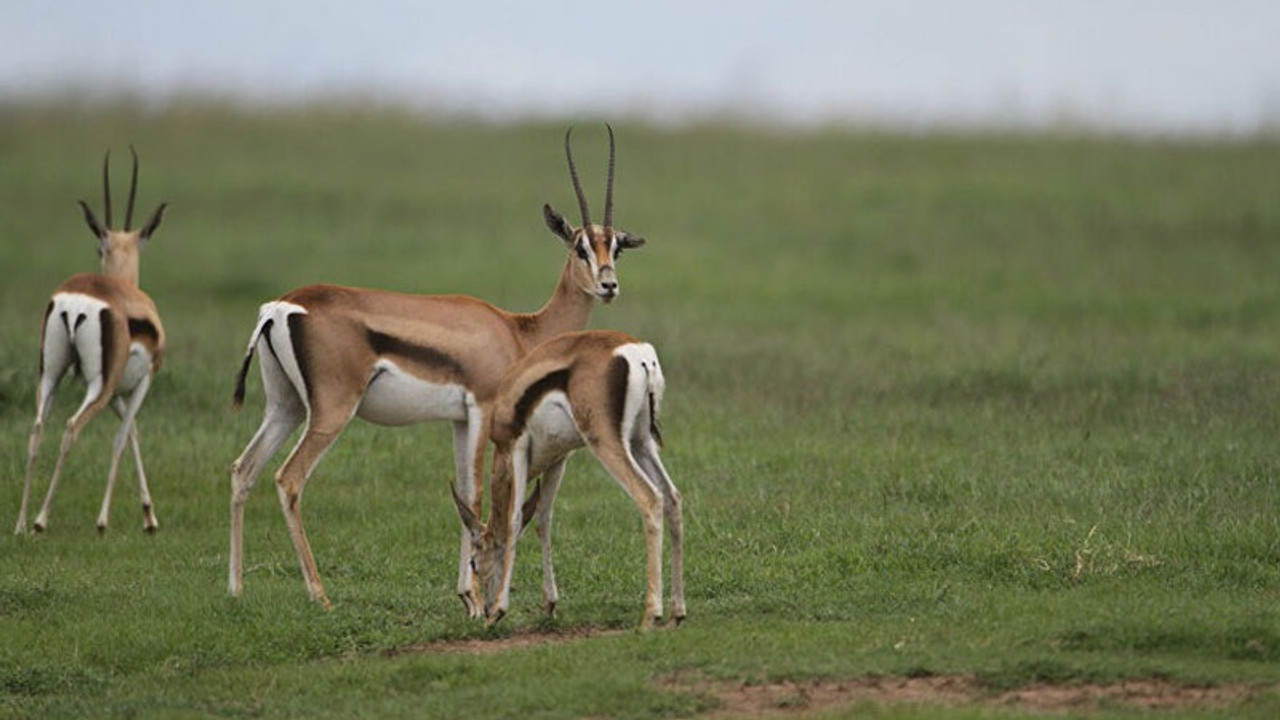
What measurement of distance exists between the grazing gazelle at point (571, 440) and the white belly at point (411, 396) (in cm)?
40

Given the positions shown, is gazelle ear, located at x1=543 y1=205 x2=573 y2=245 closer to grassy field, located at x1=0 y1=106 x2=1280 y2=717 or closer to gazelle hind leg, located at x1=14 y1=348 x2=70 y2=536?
grassy field, located at x1=0 y1=106 x2=1280 y2=717

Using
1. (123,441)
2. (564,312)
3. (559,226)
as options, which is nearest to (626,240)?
(559,226)

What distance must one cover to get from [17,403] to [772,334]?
7.22 metres

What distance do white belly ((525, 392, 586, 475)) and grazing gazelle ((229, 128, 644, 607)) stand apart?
0.52 meters

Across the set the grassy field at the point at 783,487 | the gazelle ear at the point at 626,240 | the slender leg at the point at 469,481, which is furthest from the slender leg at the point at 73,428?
the gazelle ear at the point at 626,240

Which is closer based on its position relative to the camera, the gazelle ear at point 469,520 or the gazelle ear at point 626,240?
the gazelle ear at point 469,520

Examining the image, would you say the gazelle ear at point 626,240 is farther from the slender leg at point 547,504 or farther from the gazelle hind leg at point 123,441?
the gazelle hind leg at point 123,441

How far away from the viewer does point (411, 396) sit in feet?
30.2

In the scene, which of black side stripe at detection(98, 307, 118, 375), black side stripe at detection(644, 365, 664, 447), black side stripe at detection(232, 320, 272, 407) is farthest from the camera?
black side stripe at detection(98, 307, 118, 375)

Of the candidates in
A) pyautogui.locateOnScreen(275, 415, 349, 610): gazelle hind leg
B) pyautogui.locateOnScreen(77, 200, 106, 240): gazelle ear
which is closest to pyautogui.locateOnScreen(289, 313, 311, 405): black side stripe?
pyautogui.locateOnScreen(275, 415, 349, 610): gazelle hind leg

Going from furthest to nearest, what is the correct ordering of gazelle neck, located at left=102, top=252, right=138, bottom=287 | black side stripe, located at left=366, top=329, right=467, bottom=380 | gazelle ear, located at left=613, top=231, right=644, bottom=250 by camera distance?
gazelle neck, located at left=102, top=252, right=138, bottom=287, gazelle ear, located at left=613, top=231, right=644, bottom=250, black side stripe, located at left=366, top=329, right=467, bottom=380

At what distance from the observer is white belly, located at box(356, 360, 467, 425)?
361 inches

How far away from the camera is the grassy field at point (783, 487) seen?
25.4ft

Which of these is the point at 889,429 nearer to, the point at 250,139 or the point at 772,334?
the point at 772,334
